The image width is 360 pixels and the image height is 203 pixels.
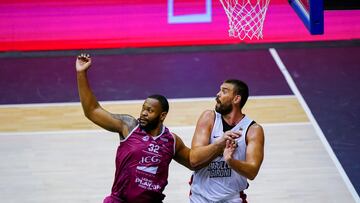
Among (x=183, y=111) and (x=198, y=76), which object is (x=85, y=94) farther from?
(x=198, y=76)

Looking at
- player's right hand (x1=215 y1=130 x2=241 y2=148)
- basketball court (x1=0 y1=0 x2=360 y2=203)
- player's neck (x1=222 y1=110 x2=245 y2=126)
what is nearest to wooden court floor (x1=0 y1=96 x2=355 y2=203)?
basketball court (x1=0 y1=0 x2=360 y2=203)

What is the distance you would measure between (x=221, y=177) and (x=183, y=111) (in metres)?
4.46

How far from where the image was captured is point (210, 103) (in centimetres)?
1093

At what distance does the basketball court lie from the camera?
877 cm

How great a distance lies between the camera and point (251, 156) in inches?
240

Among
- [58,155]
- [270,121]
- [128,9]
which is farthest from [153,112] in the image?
[128,9]

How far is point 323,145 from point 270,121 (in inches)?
36.2

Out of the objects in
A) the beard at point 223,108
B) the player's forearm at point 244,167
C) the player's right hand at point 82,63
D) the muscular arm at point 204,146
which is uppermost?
the player's right hand at point 82,63

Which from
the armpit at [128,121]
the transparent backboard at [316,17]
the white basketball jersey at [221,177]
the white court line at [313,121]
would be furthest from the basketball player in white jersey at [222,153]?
the white court line at [313,121]

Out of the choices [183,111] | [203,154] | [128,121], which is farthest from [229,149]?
[183,111]

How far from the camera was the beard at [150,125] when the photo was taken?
20.6 feet

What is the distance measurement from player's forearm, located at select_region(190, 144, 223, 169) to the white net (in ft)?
17.4

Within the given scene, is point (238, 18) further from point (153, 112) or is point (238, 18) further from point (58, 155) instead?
point (153, 112)

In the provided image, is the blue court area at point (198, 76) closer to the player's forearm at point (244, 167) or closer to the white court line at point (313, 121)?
the white court line at point (313, 121)
